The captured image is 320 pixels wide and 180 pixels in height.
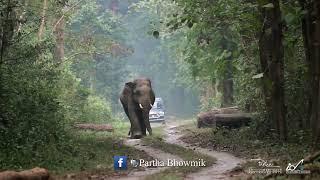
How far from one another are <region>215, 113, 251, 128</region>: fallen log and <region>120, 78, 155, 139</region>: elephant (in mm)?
3370

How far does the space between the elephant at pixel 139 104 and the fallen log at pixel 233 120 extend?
3.37 m

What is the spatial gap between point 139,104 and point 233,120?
14.3 feet

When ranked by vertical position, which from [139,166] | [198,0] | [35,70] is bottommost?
[139,166]

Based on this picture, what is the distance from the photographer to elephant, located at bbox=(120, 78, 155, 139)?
2334 cm

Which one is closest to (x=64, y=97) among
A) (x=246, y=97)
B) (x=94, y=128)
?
(x=94, y=128)

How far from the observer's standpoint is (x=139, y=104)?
77.5 ft

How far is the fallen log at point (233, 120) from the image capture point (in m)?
21.1

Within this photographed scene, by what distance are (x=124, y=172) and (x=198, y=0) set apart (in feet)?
26.7

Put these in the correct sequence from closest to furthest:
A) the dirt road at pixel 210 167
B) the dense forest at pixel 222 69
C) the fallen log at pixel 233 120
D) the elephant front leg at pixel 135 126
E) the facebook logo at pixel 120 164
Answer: the dirt road at pixel 210 167, the dense forest at pixel 222 69, the facebook logo at pixel 120 164, the fallen log at pixel 233 120, the elephant front leg at pixel 135 126

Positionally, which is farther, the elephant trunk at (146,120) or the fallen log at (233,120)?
the elephant trunk at (146,120)

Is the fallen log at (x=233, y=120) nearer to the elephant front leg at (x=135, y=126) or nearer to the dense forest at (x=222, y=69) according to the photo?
the dense forest at (x=222, y=69)

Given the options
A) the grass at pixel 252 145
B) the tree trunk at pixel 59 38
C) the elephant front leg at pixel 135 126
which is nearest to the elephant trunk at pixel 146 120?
the elephant front leg at pixel 135 126

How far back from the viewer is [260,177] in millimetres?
9500

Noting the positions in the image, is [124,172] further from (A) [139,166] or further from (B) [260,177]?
(B) [260,177]
